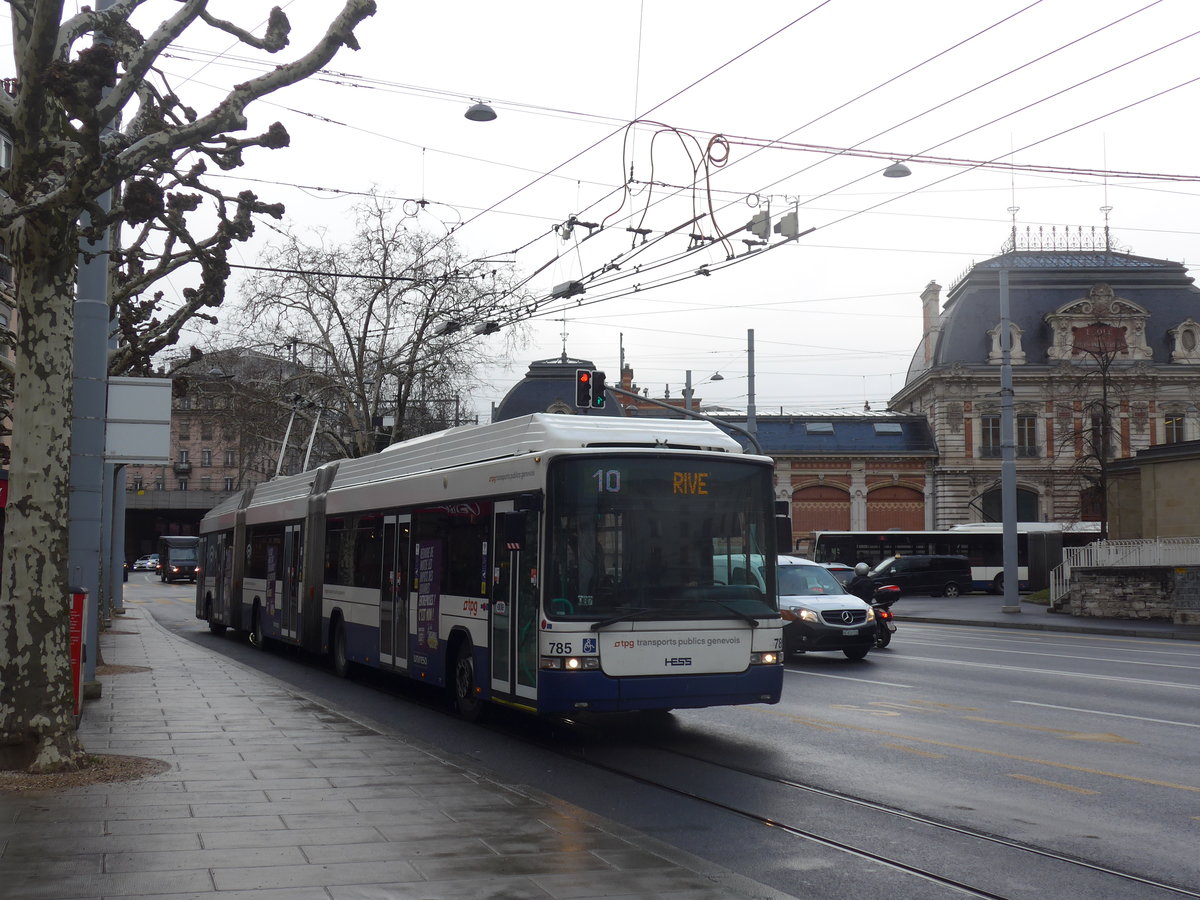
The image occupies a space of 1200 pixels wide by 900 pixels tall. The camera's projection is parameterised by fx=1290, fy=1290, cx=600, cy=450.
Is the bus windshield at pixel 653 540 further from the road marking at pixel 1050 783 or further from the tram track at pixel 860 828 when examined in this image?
the road marking at pixel 1050 783

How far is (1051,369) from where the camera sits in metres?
72.6

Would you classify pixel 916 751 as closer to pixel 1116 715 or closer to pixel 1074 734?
pixel 1074 734

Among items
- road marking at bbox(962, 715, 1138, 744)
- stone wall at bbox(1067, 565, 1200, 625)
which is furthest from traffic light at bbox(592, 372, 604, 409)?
stone wall at bbox(1067, 565, 1200, 625)

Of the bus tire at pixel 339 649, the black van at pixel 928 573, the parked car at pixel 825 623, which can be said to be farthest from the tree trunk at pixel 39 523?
the black van at pixel 928 573

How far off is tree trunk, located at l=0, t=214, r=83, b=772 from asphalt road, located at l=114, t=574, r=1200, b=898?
3.53 metres

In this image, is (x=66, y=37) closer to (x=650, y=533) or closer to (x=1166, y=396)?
(x=650, y=533)

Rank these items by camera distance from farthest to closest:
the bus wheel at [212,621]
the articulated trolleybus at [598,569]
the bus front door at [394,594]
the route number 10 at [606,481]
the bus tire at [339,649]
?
1. the bus wheel at [212,621]
2. the bus tire at [339,649]
3. the bus front door at [394,594]
4. the route number 10 at [606,481]
5. the articulated trolleybus at [598,569]

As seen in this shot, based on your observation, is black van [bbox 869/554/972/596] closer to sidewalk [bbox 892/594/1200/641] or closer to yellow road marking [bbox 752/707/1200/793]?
sidewalk [bbox 892/594/1200/641]

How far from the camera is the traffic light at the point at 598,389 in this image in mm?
24484

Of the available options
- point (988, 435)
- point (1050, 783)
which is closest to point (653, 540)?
point (1050, 783)

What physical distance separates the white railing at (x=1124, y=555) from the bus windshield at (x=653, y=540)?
24.8 m

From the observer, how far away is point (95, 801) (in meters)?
8.16

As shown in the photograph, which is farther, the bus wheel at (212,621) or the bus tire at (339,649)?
the bus wheel at (212,621)

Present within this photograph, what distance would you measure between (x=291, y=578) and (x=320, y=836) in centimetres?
1497
